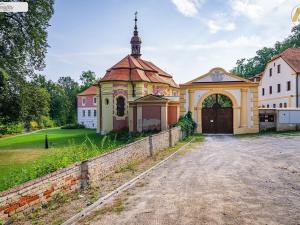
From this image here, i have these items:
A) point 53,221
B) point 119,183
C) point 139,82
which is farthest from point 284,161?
point 139,82

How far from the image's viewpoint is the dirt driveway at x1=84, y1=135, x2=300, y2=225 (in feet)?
18.6

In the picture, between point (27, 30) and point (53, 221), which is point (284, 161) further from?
point (27, 30)

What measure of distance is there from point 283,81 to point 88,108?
37172 millimetres

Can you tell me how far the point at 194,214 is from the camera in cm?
584

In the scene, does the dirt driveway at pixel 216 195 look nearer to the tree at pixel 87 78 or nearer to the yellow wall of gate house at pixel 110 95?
the yellow wall of gate house at pixel 110 95

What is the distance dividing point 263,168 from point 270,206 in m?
4.64

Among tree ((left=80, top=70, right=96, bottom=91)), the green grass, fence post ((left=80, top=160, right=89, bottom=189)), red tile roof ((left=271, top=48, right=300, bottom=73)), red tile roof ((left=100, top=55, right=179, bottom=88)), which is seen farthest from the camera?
tree ((left=80, top=70, right=96, bottom=91))

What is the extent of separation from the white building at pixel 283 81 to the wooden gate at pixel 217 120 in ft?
41.2

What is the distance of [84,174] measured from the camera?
7.95m

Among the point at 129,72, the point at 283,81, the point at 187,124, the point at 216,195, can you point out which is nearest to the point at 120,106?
the point at 129,72

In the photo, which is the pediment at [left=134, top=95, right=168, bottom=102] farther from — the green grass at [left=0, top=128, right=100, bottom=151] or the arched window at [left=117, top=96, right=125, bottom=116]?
the green grass at [left=0, top=128, right=100, bottom=151]

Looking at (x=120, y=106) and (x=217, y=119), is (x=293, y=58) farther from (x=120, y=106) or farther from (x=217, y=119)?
(x=120, y=106)

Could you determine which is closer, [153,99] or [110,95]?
[153,99]

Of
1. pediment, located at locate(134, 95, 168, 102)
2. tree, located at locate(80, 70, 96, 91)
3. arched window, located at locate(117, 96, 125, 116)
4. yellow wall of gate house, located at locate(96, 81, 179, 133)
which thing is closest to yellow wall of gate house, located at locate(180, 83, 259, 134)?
pediment, located at locate(134, 95, 168, 102)
